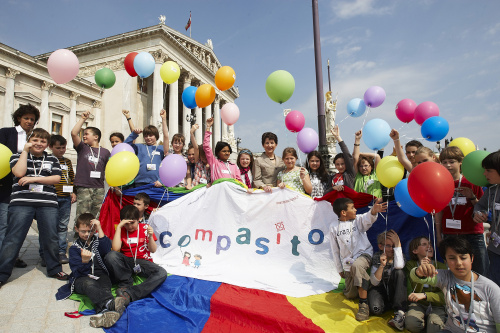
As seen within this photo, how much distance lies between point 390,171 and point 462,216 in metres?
0.89

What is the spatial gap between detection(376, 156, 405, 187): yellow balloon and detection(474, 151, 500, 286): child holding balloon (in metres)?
0.82

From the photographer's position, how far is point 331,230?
355cm

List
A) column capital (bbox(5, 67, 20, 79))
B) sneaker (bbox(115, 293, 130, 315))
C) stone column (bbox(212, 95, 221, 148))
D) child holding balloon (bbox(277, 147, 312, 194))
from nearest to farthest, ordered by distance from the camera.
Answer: sneaker (bbox(115, 293, 130, 315)) → child holding balloon (bbox(277, 147, 312, 194)) → column capital (bbox(5, 67, 20, 79)) → stone column (bbox(212, 95, 221, 148))

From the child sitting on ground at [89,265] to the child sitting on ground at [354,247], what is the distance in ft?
8.48

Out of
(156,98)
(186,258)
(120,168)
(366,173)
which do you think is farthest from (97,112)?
(366,173)

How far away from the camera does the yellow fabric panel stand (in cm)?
274

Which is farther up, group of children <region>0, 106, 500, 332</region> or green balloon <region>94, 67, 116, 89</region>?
green balloon <region>94, 67, 116, 89</region>

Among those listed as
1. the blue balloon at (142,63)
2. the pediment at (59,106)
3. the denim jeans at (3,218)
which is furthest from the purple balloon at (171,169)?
the pediment at (59,106)

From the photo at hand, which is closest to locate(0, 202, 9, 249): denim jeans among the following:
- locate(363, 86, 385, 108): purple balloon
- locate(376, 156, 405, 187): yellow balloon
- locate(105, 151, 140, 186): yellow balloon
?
locate(105, 151, 140, 186): yellow balloon

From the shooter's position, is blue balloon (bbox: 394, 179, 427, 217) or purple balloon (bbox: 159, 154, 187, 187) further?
purple balloon (bbox: 159, 154, 187, 187)

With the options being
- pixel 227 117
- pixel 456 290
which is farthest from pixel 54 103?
pixel 456 290

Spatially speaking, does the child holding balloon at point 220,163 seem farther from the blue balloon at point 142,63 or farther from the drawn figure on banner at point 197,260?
the blue balloon at point 142,63

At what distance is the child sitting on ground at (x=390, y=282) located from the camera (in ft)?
9.24

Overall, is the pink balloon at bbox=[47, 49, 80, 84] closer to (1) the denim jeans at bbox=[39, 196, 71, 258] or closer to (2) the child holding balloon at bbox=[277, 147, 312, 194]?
(1) the denim jeans at bbox=[39, 196, 71, 258]
